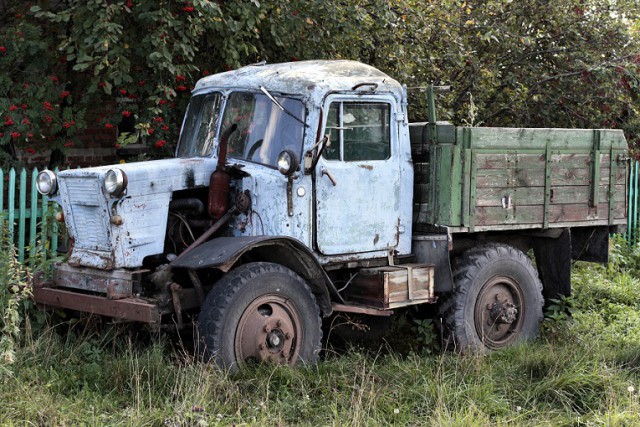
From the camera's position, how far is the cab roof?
21.9 ft

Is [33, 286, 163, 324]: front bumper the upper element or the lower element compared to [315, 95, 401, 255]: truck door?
lower

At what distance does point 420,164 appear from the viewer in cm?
738

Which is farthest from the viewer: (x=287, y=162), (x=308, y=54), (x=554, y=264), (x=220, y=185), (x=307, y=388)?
(x=308, y=54)

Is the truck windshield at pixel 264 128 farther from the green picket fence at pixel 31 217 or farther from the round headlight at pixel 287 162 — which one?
the green picket fence at pixel 31 217

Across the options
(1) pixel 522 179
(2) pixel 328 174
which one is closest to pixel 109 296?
Result: (2) pixel 328 174

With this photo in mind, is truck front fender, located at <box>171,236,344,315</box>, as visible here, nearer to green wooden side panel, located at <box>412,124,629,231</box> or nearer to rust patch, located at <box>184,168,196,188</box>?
rust patch, located at <box>184,168,196,188</box>

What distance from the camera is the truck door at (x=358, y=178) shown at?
6703mm

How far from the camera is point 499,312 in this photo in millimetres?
7641

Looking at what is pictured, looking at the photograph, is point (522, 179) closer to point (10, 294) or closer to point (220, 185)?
point (220, 185)

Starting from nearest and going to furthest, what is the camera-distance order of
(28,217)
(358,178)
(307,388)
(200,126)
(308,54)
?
(307,388)
(358,178)
(200,126)
(28,217)
(308,54)

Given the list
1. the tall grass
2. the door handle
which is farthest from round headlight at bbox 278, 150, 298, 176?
the tall grass

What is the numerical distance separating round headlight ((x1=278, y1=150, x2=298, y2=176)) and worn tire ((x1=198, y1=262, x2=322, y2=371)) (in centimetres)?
68

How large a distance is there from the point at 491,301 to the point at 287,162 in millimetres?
2524

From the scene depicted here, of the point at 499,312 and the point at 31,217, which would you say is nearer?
the point at 499,312
